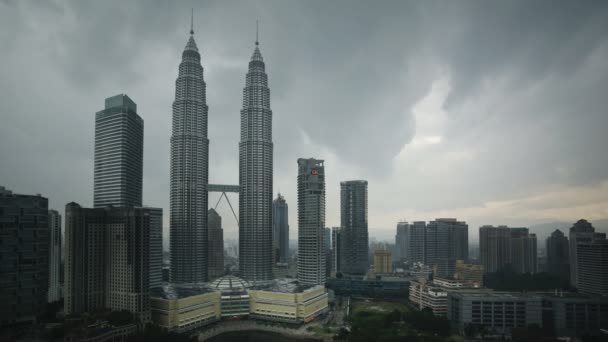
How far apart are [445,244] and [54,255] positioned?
7087cm

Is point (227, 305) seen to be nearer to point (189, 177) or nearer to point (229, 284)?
point (229, 284)

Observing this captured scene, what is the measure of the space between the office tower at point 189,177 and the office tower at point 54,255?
46.2 feet

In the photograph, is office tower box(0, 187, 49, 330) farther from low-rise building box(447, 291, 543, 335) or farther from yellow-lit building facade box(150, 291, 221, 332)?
low-rise building box(447, 291, 543, 335)

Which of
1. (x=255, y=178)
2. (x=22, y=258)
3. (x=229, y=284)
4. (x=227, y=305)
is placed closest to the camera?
(x=22, y=258)

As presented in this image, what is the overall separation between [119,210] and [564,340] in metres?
43.3

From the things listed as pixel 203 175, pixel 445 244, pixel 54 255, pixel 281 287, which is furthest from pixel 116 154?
pixel 445 244

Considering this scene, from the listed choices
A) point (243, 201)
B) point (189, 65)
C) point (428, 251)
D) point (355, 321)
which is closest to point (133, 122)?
point (189, 65)

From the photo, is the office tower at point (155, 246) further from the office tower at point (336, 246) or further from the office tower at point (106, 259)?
the office tower at point (336, 246)

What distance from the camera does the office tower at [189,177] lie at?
56719 mm

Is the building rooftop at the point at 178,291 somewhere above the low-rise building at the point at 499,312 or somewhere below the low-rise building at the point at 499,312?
above

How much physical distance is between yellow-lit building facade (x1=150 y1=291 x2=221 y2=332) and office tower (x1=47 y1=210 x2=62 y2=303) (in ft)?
61.0

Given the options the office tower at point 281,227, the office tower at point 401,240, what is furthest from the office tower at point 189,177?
the office tower at point 401,240

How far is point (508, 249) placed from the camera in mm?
77188

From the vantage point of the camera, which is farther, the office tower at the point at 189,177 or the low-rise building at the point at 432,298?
the office tower at the point at 189,177
